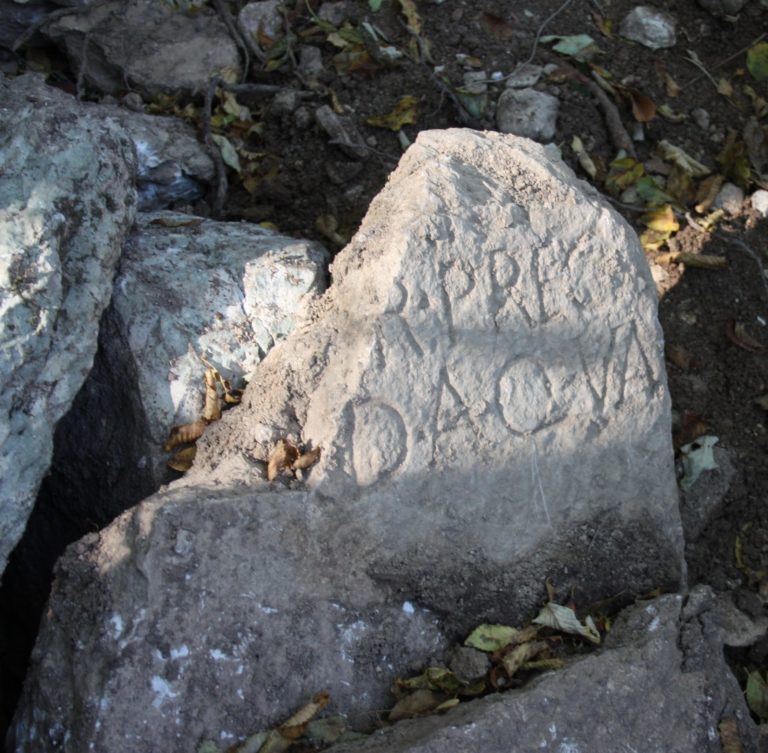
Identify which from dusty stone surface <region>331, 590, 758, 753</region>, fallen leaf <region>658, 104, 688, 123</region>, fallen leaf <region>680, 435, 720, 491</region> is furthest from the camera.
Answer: fallen leaf <region>658, 104, 688, 123</region>

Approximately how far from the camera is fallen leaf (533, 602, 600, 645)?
2215 millimetres

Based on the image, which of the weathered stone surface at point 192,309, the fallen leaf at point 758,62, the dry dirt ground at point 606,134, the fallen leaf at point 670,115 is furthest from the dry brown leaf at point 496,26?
the weathered stone surface at point 192,309

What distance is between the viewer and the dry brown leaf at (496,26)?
3.56 metres

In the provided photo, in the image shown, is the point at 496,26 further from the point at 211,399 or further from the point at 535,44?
the point at 211,399

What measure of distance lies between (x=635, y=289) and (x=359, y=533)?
0.83 m

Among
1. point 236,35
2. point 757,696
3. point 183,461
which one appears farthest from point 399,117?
point 757,696

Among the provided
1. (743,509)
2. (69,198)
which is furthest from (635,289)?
(69,198)

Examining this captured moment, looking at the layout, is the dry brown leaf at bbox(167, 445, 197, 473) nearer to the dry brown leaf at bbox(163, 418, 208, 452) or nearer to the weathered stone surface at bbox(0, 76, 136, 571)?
the dry brown leaf at bbox(163, 418, 208, 452)

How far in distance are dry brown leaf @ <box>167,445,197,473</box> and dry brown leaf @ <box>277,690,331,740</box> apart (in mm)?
586

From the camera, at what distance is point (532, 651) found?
217 cm

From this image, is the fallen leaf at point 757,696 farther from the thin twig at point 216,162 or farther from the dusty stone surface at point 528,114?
the thin twig at point 216,162

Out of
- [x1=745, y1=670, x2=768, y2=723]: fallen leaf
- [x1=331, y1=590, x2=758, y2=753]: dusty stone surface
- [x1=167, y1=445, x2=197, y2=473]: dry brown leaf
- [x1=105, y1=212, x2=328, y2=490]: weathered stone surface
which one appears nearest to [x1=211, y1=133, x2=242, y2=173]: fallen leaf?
[x1=105, y1=212, x2=328, y2=490]: weathered stone surface

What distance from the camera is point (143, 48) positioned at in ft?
11.4

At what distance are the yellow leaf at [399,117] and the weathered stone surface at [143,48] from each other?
0.50m
